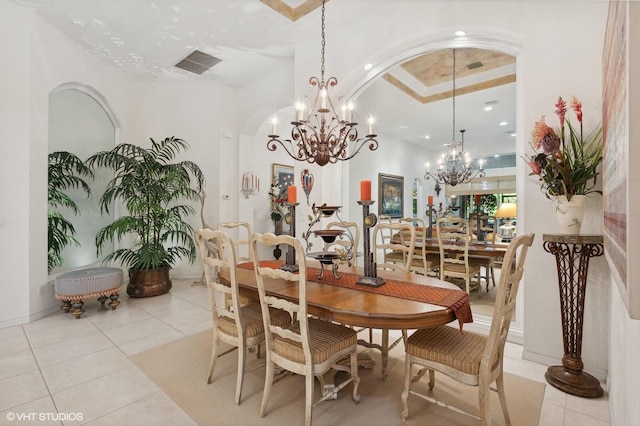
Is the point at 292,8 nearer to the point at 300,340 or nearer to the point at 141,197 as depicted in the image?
the point at 141,197

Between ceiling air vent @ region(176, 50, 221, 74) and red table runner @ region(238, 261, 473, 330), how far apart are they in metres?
3.79

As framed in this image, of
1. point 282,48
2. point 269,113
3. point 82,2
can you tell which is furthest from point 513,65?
point 82,2

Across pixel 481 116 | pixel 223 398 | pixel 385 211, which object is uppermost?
pixel 481 116

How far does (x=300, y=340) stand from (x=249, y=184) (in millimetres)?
4391

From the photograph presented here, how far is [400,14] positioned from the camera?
3.23 metres

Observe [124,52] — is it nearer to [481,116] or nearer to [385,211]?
[385,211]

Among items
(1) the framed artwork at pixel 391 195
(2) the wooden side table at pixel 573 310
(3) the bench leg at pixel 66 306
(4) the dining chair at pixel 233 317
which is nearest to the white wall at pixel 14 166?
(3) the bench leg at pixel 66 306

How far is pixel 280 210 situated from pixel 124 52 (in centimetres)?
356

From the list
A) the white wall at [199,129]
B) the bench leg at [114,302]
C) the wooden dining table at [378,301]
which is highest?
the white wall at [199,129]

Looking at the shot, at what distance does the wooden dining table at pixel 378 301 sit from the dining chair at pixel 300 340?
0.42 ft

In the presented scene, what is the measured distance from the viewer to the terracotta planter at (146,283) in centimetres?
421

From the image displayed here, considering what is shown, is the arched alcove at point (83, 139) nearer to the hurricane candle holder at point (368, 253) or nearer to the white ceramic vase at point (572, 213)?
the hurricane candle holder at point (368, 253)

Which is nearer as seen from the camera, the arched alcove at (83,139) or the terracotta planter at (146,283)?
the arched alcove at (83,139)

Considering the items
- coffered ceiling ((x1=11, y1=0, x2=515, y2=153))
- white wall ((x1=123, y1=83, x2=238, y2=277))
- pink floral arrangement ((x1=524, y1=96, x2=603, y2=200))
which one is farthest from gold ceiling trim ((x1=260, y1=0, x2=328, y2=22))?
pink floral arrangement ((x1=524, y1=96, x2=603, y2=200))
